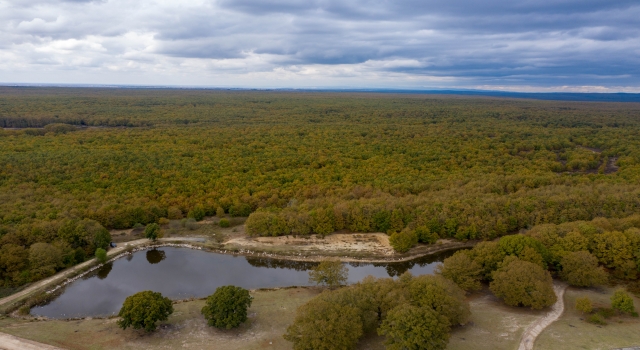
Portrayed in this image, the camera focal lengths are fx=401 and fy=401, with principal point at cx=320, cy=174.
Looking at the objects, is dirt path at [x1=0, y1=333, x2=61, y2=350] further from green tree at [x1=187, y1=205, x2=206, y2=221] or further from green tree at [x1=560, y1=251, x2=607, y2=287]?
green tree at [x1=560, y1=251, x2=607, y2=287]

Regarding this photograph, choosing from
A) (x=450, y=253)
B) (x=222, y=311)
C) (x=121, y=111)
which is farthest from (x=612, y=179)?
(x=121, y=111)

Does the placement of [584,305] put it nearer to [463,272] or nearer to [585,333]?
[585,333]

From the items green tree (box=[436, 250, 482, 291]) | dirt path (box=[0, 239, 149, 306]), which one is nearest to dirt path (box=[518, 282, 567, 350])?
green tree (box=[436, 250, 482, 291])

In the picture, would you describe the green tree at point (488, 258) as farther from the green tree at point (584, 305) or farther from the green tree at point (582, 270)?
the green tree at point (584, 305)

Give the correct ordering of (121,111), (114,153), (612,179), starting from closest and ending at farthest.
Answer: (612,179)
(114,153)
(121,111)

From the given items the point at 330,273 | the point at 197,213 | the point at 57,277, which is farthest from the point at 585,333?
the point at 57,277

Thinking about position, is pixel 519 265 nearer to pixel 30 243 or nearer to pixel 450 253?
pixel 450 253
